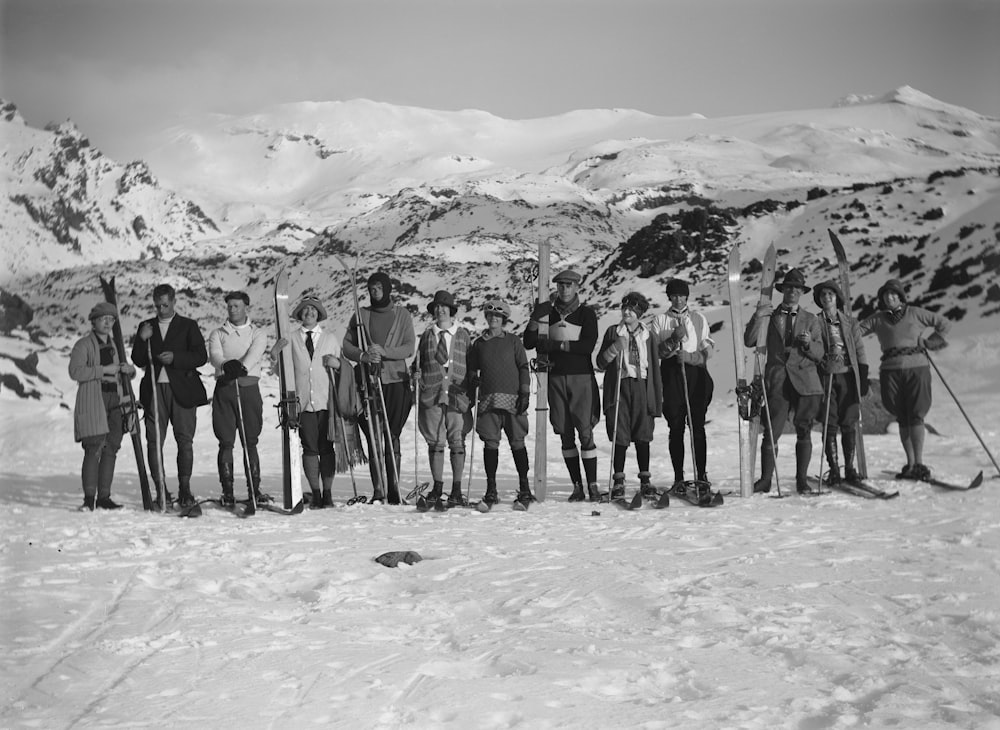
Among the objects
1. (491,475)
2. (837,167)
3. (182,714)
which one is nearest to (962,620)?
(182,714)

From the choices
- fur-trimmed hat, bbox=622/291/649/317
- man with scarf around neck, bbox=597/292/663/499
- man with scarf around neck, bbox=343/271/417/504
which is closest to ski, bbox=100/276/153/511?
man with scarf around neck, bbox=343/271/417/504

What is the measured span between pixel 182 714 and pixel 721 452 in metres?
10.2

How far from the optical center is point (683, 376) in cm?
834

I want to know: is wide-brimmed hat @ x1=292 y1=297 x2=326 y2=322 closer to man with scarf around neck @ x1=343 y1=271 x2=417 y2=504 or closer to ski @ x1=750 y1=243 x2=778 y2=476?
man with scarf around neck @ x1=343 y1=271 x2=417 y2=504

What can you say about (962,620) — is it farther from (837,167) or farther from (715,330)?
(837,167)


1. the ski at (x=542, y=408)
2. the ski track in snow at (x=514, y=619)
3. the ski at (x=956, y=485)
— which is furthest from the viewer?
the ski at (x=542, y=408)

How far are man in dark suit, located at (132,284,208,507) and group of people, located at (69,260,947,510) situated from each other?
0.01 metres

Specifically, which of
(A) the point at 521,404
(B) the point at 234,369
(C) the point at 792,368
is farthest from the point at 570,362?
(B) the point at 234,369

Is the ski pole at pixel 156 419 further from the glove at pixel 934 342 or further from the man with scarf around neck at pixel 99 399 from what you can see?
the glove at pixel 934 342

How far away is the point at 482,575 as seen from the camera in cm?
563

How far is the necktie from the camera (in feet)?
27.5

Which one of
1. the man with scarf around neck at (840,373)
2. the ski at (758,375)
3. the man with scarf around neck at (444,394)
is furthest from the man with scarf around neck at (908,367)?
the man with scarf around neck at (444,394)

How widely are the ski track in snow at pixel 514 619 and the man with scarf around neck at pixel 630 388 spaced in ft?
2.49

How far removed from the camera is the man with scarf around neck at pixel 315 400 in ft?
27.5
